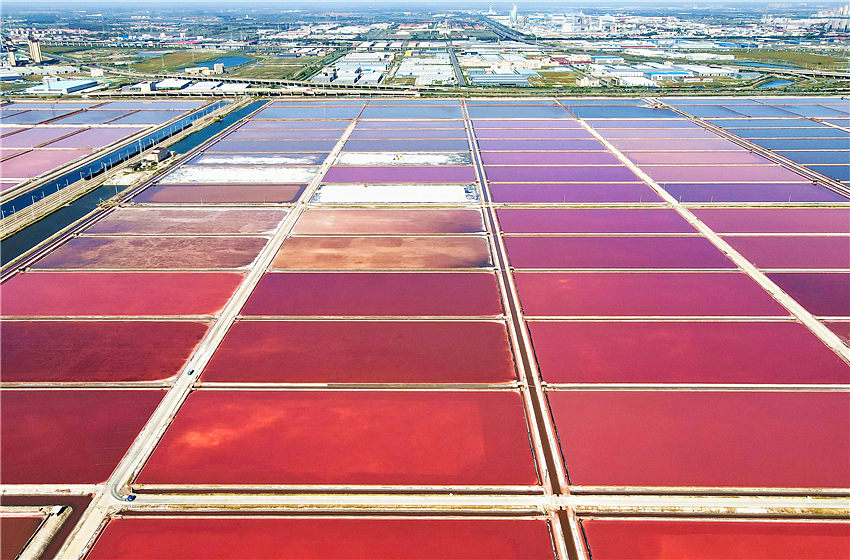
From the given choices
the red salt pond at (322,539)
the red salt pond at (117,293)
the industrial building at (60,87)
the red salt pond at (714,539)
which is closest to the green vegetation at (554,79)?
the industrial building at (60,87)

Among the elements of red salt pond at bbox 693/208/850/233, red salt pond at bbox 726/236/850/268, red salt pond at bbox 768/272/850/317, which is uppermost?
red salt pond at bbox 693/208/850/233

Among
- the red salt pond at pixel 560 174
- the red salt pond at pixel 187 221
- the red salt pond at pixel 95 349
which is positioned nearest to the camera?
the red salt pond at pixel 95 349

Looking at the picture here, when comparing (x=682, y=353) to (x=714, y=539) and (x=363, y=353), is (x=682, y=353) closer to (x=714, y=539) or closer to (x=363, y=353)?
(x=714, y=539)

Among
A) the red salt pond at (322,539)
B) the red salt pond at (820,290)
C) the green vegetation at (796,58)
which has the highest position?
the green vegetation at (796,58)

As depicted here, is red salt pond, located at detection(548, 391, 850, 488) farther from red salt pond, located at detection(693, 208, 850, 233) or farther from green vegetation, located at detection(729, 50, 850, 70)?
green vegetation, located at detection(729, 50, 850, 70)

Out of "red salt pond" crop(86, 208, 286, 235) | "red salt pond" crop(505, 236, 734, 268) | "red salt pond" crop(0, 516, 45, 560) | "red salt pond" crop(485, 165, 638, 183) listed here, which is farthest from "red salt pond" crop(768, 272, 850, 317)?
"red salt pond" crop(0, 516, 45, 560)

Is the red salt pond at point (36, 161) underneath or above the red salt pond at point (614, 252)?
above

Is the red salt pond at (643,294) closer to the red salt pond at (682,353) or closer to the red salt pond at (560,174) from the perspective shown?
the red salt pond at (682,353)

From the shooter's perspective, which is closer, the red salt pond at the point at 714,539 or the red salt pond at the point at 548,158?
the red salt pond at the point at 714,539
